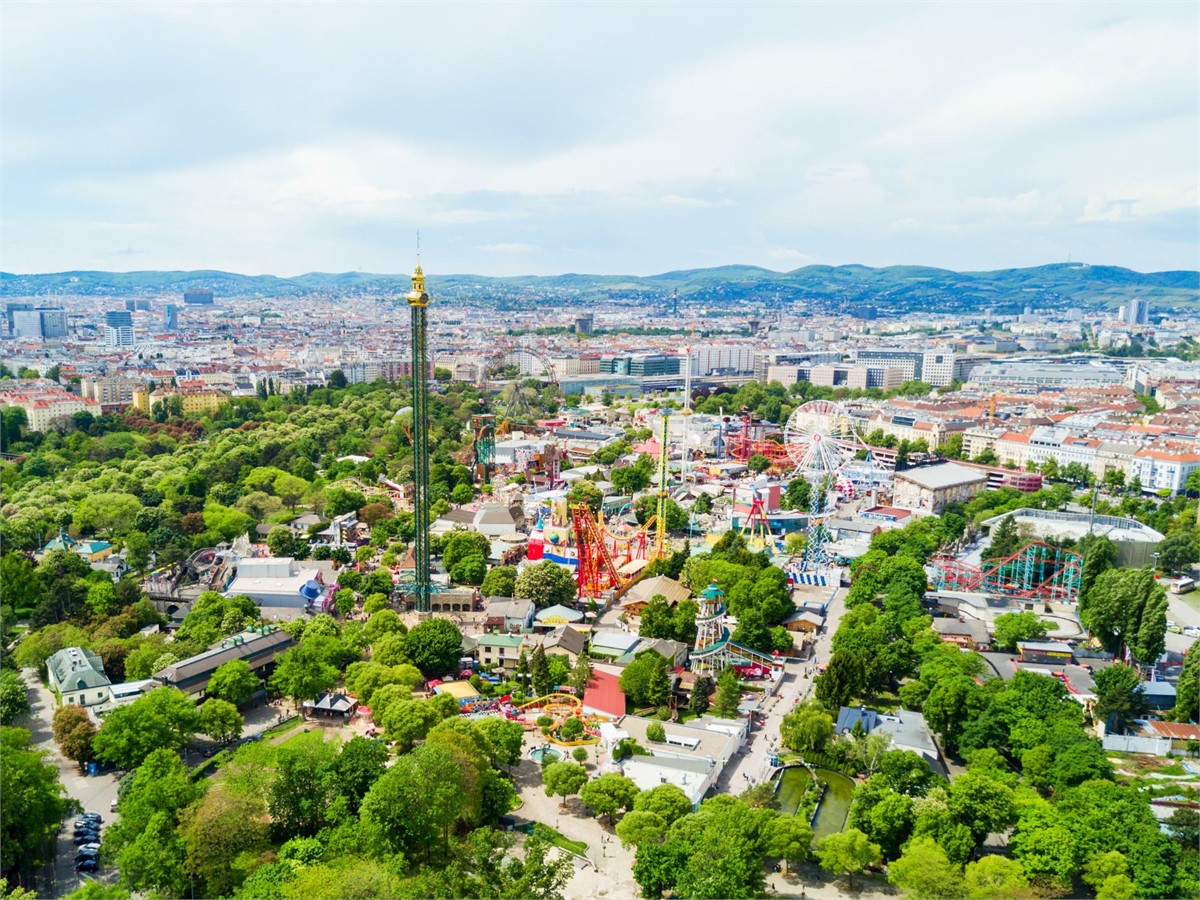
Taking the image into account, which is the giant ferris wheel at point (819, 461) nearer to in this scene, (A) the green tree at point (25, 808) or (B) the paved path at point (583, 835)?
(B) the paved path at point (583, 835)

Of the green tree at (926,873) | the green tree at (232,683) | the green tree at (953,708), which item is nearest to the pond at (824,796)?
the green tree at (926,873)

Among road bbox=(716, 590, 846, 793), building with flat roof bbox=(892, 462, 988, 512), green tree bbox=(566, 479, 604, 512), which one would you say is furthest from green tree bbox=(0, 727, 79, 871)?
building with flat roof bbox=(892, 462, 988, 512)

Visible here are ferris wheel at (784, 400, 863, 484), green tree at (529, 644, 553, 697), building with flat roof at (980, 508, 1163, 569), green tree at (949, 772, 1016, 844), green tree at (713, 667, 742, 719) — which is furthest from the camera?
ferris wheel at (784, 400, 863, 484)

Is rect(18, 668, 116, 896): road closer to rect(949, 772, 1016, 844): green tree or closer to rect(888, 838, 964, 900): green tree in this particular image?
rect(888, 838, 964, 900): green tree

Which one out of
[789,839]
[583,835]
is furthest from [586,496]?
[789,839]

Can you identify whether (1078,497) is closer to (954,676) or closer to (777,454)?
(777,454)

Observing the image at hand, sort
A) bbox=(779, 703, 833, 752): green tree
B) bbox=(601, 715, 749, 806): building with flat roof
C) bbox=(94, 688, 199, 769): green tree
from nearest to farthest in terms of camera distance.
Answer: bbox=(601, 715, 749, 806): building with flat roof, bbox=(94, 688, 199, 769): green tree, bbox=(779, 703, 833, 752): green tree

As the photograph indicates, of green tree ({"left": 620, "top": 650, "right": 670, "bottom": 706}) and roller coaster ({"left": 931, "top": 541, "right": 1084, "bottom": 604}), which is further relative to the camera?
roller coaster ({"left": 931, "top": 541, "right": 1084, "bottom": 604})

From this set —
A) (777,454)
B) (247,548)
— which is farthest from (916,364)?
(247,548)
